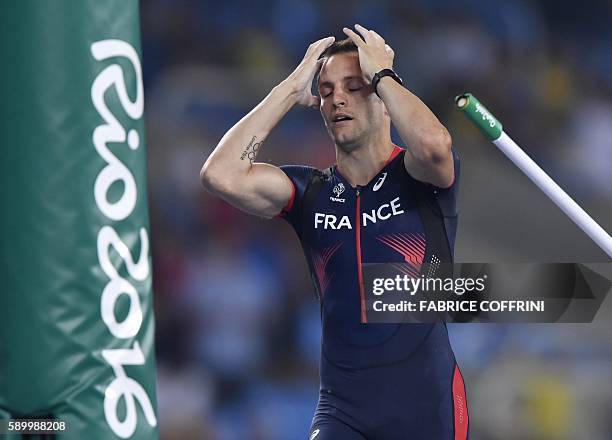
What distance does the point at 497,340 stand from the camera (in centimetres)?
782

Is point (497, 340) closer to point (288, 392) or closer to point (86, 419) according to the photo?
point (288, 392)

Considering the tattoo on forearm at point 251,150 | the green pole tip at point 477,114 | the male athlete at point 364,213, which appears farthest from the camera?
the tattoo on forearm at point 251,150

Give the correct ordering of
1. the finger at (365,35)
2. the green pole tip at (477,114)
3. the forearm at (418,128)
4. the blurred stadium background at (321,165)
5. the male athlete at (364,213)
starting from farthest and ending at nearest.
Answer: the blurred stadium background at (321,165) → the finger at (365,35) → the male athlete at (364,213) → the forearm at (418,128) → the green pole tip at (477,114)

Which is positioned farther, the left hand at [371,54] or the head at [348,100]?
the head at [348,100]

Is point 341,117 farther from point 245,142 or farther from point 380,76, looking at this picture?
point 245,142

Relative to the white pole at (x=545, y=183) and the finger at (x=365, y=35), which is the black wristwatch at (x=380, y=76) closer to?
the finger at (x=365, y=35)

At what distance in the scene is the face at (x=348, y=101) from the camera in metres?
4.28

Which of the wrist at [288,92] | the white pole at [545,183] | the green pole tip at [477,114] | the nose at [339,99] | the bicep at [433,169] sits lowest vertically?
the white pole at [545,183]

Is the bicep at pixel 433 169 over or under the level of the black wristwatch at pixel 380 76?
under

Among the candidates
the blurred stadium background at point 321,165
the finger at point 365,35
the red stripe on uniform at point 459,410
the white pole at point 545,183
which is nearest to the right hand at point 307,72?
the finger at point 365,35

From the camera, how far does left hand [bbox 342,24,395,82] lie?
4.15 metres

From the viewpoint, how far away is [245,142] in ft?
14.3

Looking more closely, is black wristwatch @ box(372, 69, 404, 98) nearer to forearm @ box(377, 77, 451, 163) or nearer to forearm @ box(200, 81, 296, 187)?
forearm @ box(377, 77, 451, 163)

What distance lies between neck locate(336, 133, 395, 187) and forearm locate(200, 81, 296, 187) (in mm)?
343
